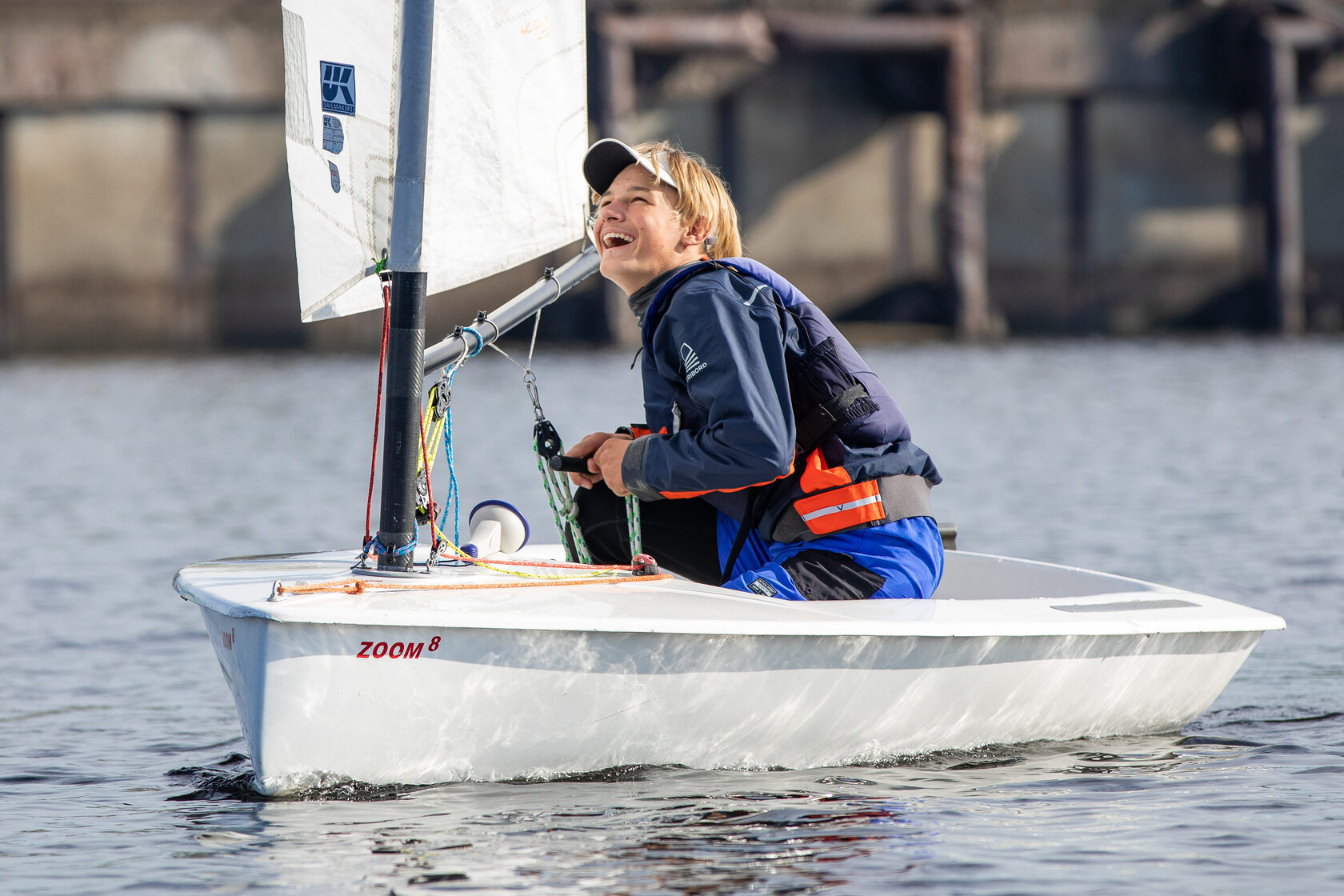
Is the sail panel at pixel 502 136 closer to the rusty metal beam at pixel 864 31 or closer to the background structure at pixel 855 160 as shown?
the background structure at pixel 855 160

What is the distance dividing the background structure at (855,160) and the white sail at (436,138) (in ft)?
46.0

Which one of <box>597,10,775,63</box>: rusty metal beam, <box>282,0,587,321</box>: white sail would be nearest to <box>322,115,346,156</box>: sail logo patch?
<box>282,0,587,321</box>: white sail

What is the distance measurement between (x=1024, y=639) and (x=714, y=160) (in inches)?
649

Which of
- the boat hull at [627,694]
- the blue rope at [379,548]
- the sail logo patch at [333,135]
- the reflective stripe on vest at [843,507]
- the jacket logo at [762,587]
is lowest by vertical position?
the boat hull at [627,694]

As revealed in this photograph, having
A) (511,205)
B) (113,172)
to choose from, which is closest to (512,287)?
(113,172)

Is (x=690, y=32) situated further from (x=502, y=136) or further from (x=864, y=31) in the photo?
(x=502, y=136)

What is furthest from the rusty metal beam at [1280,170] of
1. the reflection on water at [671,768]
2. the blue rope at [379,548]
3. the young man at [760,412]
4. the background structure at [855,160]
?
the blue rope at [379,548]

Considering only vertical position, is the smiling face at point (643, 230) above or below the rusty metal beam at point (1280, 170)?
below

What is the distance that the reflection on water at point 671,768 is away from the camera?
3316mm

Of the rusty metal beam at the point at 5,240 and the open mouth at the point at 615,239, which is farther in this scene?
the rusty metal beam at the point at 5,240

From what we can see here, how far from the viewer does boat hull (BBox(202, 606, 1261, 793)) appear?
3414 millimetres

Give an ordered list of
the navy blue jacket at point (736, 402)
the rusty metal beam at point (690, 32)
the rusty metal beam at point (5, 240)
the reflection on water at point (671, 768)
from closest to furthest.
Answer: the reflection on water at point (671, 768)
the navy blue jacket at point (736, 402)
the rusty metal beam at point (690, 32)
the rusty metal beam at point (5, 240)

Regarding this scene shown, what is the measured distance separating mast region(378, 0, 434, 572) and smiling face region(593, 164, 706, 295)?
1.36 feet

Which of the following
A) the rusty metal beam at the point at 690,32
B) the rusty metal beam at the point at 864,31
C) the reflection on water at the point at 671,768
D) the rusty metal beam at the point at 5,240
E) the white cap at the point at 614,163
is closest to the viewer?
the reflection on water at the point at 671,768
